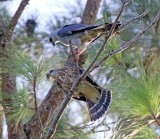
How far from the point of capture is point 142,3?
214 cm

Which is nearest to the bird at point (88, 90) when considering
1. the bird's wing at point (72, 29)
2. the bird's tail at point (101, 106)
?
the bird's tail at point (101, 106)

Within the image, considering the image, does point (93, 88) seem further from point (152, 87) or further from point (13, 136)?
point (13, 136)

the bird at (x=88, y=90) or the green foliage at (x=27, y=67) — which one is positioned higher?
the green foliage at (x=27, y=67)

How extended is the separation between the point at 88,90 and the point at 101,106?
65 mm

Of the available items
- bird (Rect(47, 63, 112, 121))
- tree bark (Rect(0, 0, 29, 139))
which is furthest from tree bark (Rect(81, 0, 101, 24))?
bird (Rect(47, 63, 112, 121))

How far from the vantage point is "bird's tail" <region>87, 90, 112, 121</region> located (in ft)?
5.02

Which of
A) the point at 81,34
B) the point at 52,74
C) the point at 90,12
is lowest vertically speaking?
the point at 52,74

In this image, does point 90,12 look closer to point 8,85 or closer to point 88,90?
point 8,85

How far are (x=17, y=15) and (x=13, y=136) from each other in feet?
1.43

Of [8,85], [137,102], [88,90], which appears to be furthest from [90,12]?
[137,102]

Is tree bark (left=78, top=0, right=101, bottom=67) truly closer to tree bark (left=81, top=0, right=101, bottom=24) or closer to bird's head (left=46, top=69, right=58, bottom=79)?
tree bark (left=81, top=0, right=101, bottom=24)

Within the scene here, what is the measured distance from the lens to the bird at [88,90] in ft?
4.96

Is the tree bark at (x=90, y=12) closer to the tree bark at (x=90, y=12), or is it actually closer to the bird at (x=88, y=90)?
the tree bark at (x=90, y=12)

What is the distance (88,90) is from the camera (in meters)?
1.55
